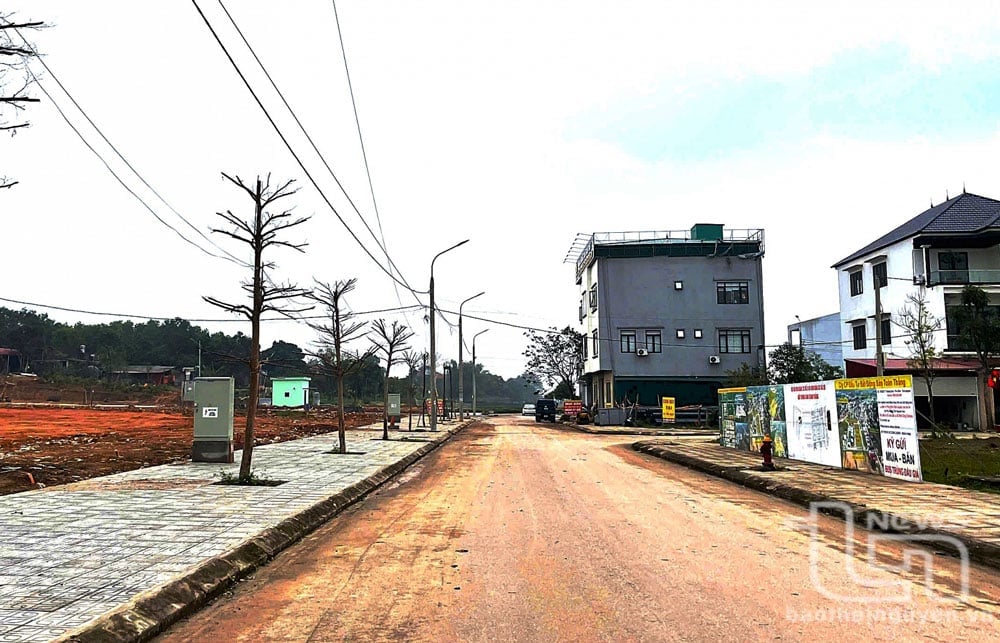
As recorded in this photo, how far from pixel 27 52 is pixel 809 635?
9034mm

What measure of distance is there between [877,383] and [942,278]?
34.1m

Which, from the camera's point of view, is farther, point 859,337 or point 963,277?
point 859,337

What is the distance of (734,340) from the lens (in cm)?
5597

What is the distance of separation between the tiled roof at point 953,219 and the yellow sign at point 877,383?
106 ft

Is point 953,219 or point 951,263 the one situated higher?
point 953,219

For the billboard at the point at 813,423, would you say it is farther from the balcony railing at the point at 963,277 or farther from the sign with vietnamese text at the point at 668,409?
the balcony railing at the point at 963,277

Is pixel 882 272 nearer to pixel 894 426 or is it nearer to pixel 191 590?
pixel 894 426

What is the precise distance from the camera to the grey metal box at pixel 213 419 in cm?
1725

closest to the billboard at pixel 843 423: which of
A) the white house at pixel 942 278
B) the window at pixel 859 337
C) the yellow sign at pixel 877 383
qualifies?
the yellow sign at pixel 877 383

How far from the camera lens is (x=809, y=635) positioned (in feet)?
17.6

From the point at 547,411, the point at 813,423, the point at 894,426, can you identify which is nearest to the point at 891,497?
the point at 894,426

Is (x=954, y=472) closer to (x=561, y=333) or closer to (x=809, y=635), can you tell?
(x=809, y=635)

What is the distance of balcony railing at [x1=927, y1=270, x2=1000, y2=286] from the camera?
143 ft

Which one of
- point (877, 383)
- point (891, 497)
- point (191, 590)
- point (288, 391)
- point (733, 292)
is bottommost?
point (891, 497)
